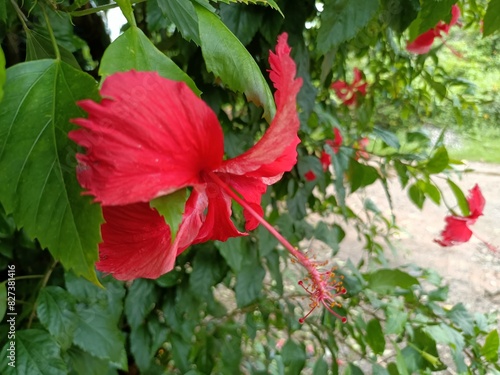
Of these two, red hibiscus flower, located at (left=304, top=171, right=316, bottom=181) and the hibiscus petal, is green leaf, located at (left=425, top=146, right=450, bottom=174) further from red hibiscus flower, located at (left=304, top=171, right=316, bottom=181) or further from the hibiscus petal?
the hibiscus petal

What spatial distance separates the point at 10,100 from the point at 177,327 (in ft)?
2.70

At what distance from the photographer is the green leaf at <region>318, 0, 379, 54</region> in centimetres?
54

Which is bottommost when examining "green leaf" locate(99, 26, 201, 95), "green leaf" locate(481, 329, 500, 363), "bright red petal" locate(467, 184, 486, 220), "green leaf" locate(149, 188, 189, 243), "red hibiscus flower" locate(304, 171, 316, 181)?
"green leaf" locate(481, 329, 500, 363)

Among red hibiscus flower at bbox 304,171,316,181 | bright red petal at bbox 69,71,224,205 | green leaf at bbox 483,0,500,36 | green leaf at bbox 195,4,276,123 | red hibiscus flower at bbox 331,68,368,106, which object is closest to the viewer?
bright red petal at bbox 69,71,224,205

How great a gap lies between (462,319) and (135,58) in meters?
0.99

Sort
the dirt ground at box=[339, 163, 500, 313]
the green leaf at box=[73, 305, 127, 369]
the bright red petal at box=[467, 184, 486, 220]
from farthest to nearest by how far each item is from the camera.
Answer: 1. the dirt ground at box=[339, 163, 500, 313]
2. the bright red petal at box=[467, 184, 486, 220]
3. the green leaf at box=[73, 305, 127, 369]

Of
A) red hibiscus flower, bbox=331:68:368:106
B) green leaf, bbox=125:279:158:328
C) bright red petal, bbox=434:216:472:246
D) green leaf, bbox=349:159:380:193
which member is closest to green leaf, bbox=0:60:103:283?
green leaf, bbox=125:279:158:328

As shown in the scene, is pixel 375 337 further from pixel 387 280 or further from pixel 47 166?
pixel 47 166

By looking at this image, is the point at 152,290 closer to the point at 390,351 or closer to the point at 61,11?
the point at 61,11

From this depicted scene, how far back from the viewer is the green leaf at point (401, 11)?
0.65 m

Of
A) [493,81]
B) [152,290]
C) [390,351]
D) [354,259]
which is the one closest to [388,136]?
[152,290]

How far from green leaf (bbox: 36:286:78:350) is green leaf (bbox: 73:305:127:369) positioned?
0.03m

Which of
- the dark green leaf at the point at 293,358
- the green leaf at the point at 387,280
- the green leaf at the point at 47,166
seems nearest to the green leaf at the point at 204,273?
the dark green leaf at the point at 293,358

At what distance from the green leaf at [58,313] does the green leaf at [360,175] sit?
1.78 feet
